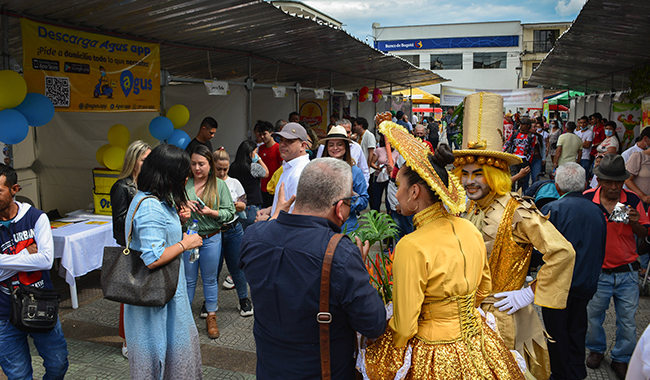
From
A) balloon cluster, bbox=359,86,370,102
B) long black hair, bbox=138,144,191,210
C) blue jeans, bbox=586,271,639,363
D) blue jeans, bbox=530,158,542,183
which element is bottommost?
blue jeans, bbox=586,271,639,363

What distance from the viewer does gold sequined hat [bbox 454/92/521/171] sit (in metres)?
2.93

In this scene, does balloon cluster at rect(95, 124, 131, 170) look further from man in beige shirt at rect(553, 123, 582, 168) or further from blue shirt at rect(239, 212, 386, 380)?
man in beige shirt at rect(553, 123, 582, 168)

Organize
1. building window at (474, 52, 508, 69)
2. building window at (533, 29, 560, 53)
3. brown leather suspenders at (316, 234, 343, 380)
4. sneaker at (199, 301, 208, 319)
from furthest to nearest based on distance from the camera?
1. building window at (474, 52, 508, 69)
2. building window at (533, 29, 560, 53)
3. sneaker at (199, 301, 208, 319)
4. brown leather suspenders at (316, 234, 343, 380)

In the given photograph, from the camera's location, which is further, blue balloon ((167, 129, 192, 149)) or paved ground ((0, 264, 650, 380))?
blue balloon ((167, 129, 192, 149))

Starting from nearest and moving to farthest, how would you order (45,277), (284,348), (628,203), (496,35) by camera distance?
(284,348)
(45,277)
(628,203)
(496,35)

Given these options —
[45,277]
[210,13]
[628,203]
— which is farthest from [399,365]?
[210,13]

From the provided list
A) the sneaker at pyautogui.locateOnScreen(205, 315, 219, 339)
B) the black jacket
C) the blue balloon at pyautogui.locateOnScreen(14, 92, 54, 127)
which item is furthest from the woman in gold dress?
the blue balloon at pyautogui.locateOnScreen(14, 92, 54, 127)

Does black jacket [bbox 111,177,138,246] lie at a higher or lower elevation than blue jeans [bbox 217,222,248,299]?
higher

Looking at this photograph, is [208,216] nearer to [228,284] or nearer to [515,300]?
[228,284]

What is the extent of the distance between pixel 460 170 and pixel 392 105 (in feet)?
59.0

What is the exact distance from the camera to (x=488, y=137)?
9.92 ft

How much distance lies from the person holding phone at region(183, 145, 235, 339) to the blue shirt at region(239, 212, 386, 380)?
2240 mm

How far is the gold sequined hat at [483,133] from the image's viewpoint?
9.60ft

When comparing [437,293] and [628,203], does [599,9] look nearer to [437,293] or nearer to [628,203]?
[628,203]
